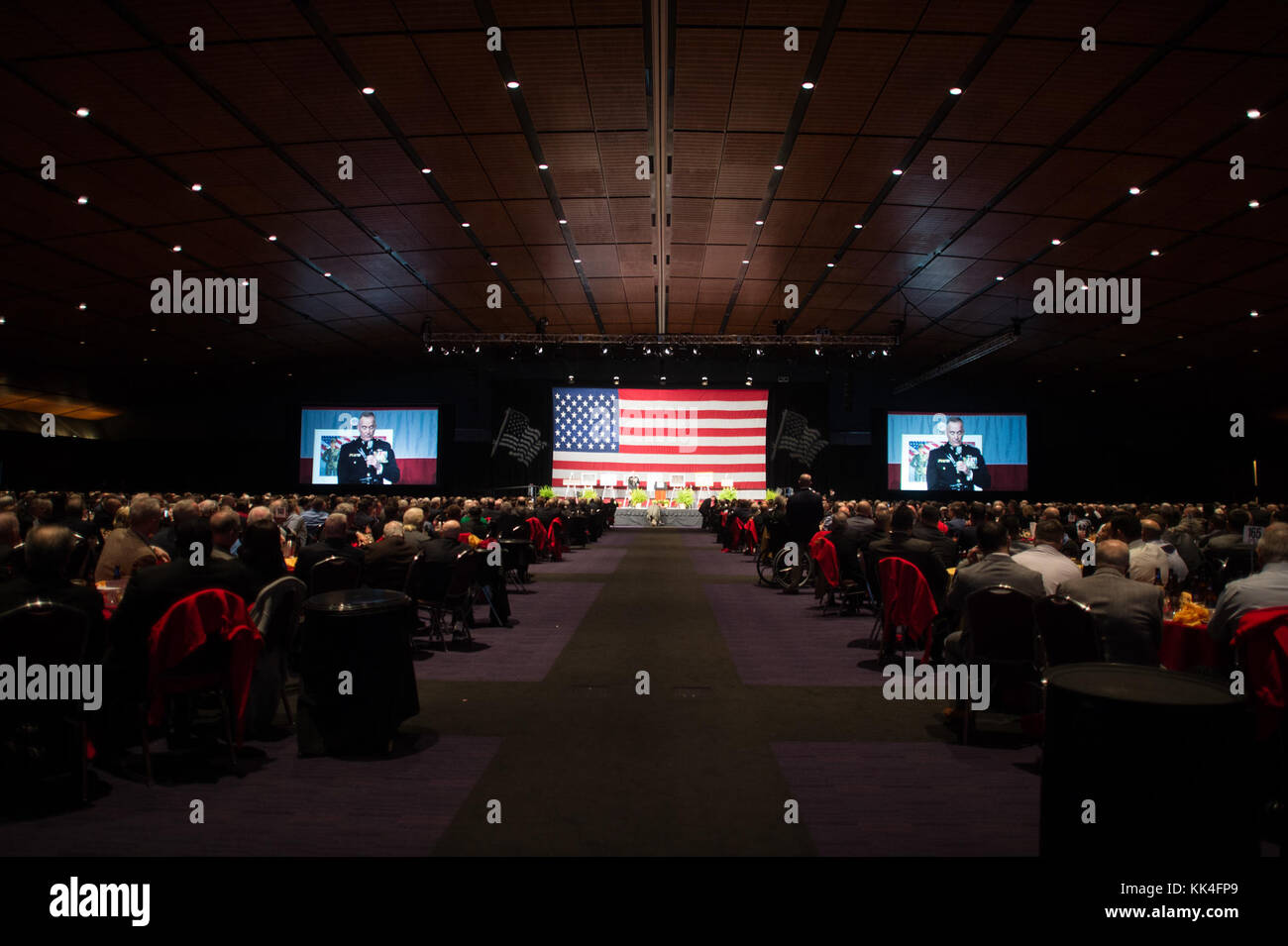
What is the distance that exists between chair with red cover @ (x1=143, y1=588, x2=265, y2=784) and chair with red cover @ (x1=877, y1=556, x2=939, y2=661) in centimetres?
413

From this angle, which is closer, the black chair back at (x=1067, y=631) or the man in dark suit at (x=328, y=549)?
the black chair back at (x=1067, y=631)

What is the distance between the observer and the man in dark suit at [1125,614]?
363 centimetres

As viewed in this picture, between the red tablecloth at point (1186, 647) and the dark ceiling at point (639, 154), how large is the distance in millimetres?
5354

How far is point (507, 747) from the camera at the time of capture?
13.8ft

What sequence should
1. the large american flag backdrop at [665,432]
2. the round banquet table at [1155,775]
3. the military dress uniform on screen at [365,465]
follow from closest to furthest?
the round banquet table at [1155,775] → the military dress uniform on screen at [365,465] → the large american flag backdrop at [665,432]

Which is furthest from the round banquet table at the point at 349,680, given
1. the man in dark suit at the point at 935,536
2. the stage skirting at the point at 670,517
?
the stage skirting at the point at 670,517

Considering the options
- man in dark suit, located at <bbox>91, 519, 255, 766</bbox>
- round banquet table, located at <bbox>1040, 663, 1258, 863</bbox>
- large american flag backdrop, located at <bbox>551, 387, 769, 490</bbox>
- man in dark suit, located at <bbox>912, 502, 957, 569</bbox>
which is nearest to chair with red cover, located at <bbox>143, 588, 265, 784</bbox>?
man in dark suit, located at <bbox>91, 519, 255, 766</bbox>

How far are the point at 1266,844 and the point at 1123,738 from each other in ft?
4.80

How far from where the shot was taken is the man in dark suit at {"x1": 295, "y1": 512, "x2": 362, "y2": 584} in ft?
17.6

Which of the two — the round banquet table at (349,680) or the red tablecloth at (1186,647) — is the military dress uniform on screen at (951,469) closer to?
the red tablecloth at (1186,647)

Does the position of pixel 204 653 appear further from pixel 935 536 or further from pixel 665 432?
pixel 665 432

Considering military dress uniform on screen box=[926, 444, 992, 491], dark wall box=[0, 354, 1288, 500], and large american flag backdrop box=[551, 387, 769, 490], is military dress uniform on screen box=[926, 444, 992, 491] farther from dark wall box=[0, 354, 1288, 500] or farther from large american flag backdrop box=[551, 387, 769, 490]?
large american flag backdrop box=[551, 387, 769, 490]

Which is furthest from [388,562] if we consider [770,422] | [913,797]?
[770,422]
